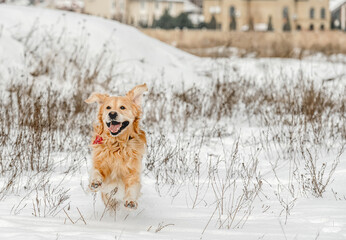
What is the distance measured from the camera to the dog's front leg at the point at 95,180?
296 centimetres

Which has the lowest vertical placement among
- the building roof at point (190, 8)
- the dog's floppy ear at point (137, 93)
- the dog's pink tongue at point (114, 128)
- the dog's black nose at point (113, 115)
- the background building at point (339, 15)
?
the dog's pink tongue at point (114, 128)

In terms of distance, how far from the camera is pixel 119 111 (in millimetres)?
3021

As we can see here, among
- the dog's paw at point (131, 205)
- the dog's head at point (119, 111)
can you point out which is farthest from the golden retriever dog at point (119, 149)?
the dog's paw at point (131, 205)

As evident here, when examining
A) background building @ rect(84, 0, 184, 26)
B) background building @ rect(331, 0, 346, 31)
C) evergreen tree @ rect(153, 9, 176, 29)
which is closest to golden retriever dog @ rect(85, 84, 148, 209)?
evergreen tree @ rect(153, 9, 176, 29)

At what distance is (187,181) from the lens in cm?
436

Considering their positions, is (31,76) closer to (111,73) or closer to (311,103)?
(111,73)

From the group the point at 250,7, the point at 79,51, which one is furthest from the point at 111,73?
the point at 250,7

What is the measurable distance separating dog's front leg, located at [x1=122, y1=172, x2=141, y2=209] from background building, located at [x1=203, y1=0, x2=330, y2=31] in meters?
51.5

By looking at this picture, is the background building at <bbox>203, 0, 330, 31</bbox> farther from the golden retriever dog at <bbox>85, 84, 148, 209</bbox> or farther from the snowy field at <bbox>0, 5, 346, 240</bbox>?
the golden retriever dog at <bbox>85, 84, 148, 209</bbox>

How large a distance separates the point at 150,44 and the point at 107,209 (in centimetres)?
814

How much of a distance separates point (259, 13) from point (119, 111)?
182ft

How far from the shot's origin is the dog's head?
2.97 metres

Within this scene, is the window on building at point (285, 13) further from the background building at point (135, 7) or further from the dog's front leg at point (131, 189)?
the dog's front leg at point (131, 189)

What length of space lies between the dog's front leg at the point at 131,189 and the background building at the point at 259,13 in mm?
51499
